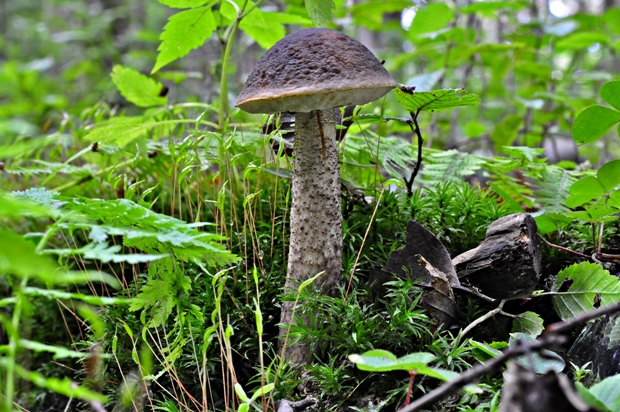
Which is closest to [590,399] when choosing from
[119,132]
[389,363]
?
[389,363]

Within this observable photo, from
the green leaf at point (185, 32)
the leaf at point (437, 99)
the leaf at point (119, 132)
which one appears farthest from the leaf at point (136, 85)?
the leaf at point (437, 99)

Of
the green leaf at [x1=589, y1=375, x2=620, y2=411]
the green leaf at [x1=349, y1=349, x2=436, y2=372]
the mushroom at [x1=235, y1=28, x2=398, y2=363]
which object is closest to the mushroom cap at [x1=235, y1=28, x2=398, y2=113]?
the mushroom at [x1=235, y1=28, x2=398, y2=363]

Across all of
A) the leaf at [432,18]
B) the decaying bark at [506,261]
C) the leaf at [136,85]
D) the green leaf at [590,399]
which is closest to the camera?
the green leaf at [590,399]

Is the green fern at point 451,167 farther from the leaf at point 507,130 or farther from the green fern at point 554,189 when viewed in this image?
the leaf at point 507,130

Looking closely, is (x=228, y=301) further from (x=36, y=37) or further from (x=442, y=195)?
(x=36, y=37)

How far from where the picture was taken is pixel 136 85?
277 centimetres

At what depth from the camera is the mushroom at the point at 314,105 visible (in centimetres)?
147

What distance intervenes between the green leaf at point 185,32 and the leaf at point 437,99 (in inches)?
43.2

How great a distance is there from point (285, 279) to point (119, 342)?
0.74 m

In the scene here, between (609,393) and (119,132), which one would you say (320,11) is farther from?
(609,393)

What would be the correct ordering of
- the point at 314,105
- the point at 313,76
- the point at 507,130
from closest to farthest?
1. the point at 313,76
2. the point at 314,105
3. the point at 507,130

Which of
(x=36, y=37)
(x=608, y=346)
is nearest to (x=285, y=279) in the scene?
(x=608, y=346)

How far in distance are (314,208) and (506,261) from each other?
0.73 meters

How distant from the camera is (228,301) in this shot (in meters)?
1.89
